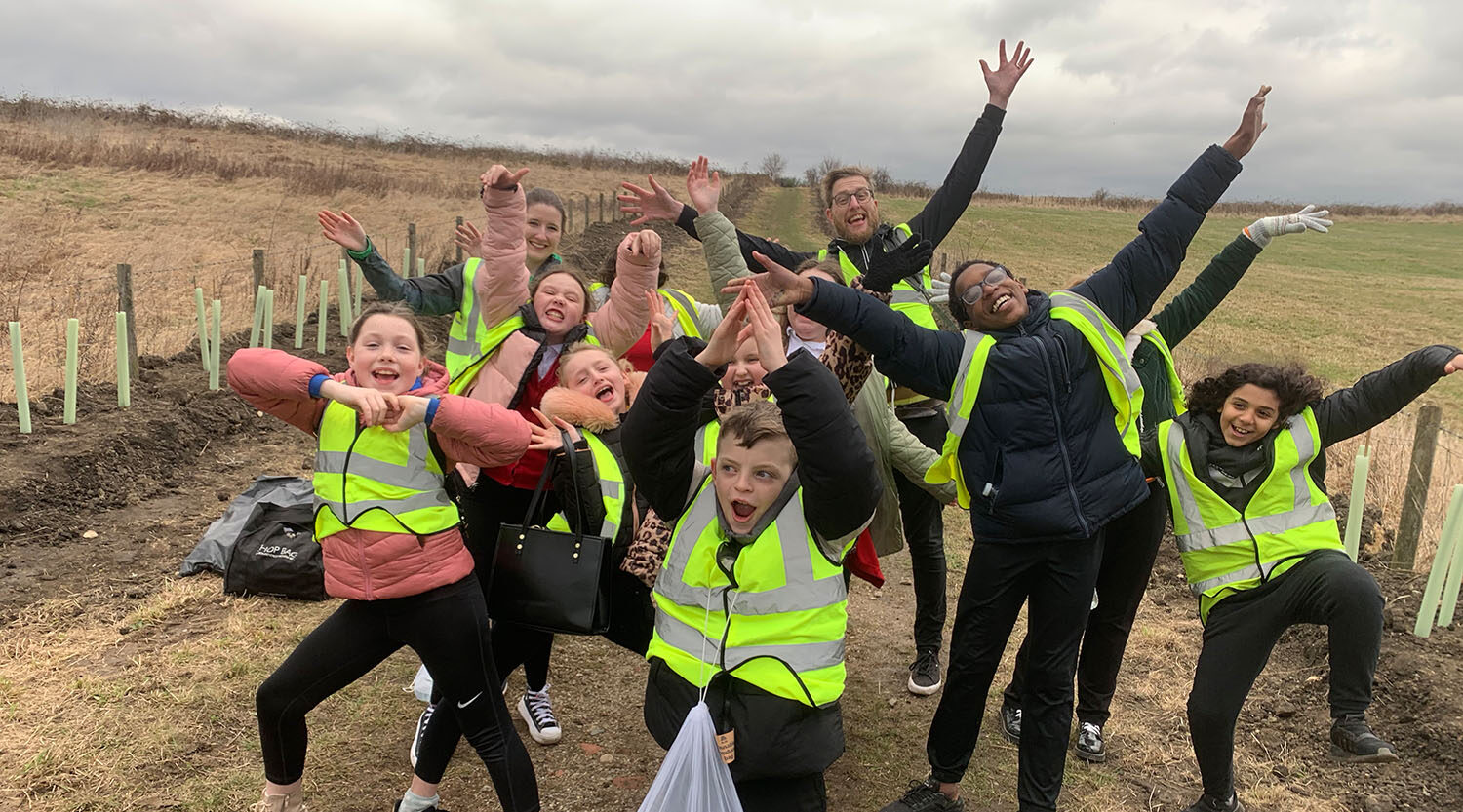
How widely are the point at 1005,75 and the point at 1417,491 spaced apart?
3.88 meters

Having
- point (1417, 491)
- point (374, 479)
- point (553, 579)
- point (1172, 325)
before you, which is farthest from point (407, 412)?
point (1417, 491)

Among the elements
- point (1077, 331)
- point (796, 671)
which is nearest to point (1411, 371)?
point (1077, 331)

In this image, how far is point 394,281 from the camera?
4121 millimetres

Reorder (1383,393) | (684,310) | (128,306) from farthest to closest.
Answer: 1. (128,306)
2. (684,310)
3. (1383,393)

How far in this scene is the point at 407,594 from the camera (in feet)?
8.59

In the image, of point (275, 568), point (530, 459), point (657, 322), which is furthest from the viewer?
point (275, 568)

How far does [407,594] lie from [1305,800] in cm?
344

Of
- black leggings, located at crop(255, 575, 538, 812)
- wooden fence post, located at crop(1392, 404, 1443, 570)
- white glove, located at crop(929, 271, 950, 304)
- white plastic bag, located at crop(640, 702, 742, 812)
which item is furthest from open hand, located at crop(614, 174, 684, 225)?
wooden fence post, located at crop(1392, 404, 1443, 570)

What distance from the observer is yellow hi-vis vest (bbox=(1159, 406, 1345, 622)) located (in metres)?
2.97

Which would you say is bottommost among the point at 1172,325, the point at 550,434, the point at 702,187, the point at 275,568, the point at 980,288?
the point at 275,568

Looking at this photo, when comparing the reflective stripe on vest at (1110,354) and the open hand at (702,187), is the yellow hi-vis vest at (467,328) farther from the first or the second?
the reflective stripe on vest at (1110,354)

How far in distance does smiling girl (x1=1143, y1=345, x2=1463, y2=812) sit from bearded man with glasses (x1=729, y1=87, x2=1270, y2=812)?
349 millimetres

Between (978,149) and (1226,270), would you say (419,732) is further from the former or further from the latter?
(1226,270)

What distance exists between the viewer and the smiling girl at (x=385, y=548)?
2.58 m
